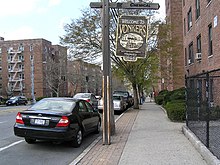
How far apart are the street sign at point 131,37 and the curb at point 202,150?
9.50 feet

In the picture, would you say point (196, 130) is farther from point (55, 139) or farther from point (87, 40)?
point (87, 40)

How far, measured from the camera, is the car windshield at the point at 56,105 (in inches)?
338

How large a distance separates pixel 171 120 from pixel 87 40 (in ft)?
34.7

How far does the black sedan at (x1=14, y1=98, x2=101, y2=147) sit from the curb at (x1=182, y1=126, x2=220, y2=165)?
10.6ft

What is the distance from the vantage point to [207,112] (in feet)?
22.5

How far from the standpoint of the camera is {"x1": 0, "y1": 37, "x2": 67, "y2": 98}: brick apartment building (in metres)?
74.5

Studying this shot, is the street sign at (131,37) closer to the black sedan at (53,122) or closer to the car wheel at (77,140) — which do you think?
the black sedan at (53,122)

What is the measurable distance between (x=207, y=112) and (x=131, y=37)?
366cm

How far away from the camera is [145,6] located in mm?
9344

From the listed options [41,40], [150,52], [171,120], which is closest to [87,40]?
[150,52]

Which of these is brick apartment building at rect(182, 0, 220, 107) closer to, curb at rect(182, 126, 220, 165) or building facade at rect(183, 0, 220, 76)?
building facade at rect(183, 0, 220, 76)

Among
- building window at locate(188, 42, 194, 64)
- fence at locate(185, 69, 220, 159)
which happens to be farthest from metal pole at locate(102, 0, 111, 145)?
building window at locate(188, 42, 194, 64)

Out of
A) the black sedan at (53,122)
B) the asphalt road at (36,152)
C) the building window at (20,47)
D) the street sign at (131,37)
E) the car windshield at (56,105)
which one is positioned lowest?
the asphalt road at (36,152)

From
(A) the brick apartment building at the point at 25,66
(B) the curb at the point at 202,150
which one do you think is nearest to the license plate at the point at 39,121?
(B) the curb at the point at 202,150
